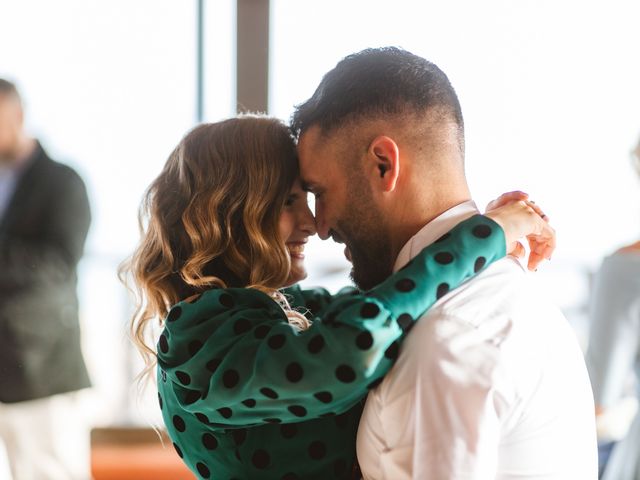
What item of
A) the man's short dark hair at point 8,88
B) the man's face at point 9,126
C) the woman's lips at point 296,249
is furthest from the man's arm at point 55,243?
the woman's lips at point 296,249

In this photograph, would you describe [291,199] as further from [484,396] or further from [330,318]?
[484,396]

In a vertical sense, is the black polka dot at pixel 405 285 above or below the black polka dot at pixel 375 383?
above

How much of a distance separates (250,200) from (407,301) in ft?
1.35

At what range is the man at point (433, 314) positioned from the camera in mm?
849

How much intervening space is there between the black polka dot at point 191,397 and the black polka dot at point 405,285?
14.9 inches

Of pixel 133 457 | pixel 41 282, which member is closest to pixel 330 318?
pixel 41 282

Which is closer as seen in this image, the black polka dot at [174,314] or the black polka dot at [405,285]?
the black polka dot at [405,285]

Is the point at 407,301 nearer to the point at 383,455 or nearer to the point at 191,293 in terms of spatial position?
the point at 383,455

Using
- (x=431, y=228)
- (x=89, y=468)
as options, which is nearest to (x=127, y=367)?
(x=89, y=468)

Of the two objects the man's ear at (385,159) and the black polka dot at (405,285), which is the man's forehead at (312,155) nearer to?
the man's ear at (385,159)

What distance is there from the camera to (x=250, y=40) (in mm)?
2180

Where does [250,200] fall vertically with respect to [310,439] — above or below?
above

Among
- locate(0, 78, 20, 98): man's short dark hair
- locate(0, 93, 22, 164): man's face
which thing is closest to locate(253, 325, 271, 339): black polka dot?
locate(0, 93, 22, 164): man's face

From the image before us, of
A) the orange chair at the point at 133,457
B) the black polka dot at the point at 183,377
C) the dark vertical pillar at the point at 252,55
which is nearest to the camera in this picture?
the black polka dot at the point at 183,377
